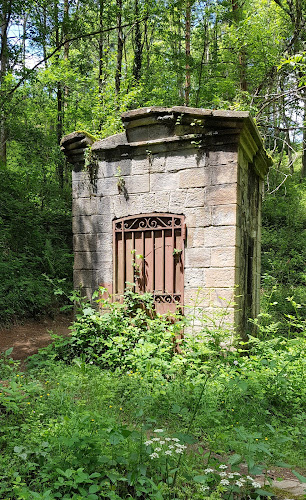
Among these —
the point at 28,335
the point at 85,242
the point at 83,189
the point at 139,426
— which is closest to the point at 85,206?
the point at 83,189

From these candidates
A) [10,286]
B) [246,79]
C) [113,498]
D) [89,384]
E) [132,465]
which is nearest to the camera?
[113,498]

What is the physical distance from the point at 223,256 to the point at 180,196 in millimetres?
1039

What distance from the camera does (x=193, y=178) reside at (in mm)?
5230

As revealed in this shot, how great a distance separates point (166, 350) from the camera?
4859 millimetres

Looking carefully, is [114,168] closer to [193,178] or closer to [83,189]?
[83,189]

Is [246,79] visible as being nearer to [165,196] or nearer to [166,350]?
[165,196]

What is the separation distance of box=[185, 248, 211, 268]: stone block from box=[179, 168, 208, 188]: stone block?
887mm

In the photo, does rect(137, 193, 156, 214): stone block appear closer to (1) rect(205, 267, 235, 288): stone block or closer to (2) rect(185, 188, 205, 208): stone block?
(2) rect(185, 188, 205, 208): stone block

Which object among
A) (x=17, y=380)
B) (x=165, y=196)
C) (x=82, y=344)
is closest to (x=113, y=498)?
(x=17, y=380)

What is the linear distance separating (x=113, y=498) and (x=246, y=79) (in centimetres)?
1163

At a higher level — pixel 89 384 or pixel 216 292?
pixel 216 292

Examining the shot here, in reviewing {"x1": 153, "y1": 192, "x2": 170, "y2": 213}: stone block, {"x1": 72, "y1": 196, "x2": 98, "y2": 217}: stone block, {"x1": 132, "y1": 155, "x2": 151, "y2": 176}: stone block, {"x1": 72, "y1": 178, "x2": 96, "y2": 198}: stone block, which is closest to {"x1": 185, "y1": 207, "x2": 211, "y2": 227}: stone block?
{"x1": 153, "y1": 192, "x2": 170, "y2": 213}: stone block

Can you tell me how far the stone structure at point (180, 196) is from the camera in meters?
5.02

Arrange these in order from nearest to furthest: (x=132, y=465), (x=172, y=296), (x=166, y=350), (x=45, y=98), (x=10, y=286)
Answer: (x=132, y=465) → (x=166, y=350) → (x=172, y=296) → (x=10, y=286) → (x=45, y=98)
